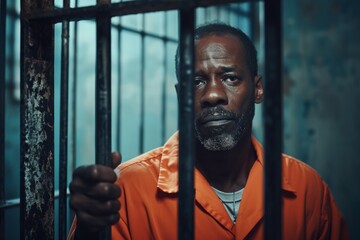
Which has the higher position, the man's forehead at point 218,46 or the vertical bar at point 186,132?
the man's forehead at point 218,46

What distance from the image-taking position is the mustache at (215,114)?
1805 mm

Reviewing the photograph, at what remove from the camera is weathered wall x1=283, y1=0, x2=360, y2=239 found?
14.7 ft

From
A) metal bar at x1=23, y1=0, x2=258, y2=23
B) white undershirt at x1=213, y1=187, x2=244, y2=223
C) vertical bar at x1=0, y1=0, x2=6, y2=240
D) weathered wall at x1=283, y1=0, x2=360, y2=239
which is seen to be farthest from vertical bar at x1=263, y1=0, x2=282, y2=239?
weathered wall at x1=283, y1=0, x2=360, y2=239

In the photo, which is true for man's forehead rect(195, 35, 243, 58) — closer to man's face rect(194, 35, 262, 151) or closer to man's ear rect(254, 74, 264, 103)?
man's face rect(194, 35, 262, 151)

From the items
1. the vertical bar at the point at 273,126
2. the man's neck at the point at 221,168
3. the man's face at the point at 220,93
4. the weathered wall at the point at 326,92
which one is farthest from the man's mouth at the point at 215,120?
the weathered wall at the point at 326,92

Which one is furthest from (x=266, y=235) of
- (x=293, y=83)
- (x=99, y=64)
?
(x=293, y=83)

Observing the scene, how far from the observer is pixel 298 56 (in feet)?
15.9

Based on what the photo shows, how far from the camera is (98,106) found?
3.32ft

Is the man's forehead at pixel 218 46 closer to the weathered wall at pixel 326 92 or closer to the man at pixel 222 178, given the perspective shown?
the man at pixel 222 178

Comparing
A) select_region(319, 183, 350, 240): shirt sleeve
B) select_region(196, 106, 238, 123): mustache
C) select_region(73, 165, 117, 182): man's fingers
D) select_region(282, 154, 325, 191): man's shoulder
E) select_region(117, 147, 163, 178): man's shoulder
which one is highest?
select_region(196, 106, 238, 123): mustache

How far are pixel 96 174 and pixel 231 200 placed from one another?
1072 millimetres

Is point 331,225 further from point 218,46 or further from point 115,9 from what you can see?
point 115,9

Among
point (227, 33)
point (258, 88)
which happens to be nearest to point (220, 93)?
point (227, 33)

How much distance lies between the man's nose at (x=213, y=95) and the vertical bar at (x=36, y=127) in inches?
31.6
